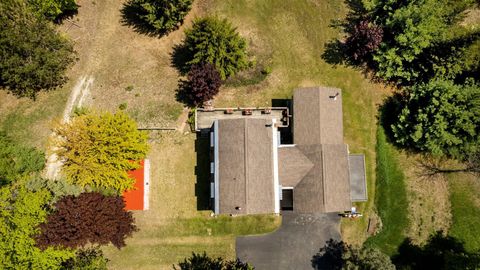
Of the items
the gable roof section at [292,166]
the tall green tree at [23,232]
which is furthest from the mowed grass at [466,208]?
the tall green tree at [23,232]

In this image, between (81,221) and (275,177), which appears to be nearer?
(81,221)

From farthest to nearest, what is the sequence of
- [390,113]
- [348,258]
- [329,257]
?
[390,113], [329,257], [348,258]

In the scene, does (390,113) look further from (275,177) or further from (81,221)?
(81,221)

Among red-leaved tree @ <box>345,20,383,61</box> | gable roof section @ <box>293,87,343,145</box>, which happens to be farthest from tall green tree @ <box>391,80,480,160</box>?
gable roof section @ <box>293,87,343,145</box>

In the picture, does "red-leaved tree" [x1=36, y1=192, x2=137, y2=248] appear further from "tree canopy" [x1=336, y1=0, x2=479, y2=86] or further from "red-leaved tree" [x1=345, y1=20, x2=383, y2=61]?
"tree canopy" [x1=336, y1=0, x2=479, y2=86]

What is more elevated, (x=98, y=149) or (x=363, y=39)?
(x=363, y=39)

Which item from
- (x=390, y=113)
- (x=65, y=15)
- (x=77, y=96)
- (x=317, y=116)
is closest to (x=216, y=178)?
(x=317, y=116)

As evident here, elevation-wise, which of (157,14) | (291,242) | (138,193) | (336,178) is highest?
(157,14)
